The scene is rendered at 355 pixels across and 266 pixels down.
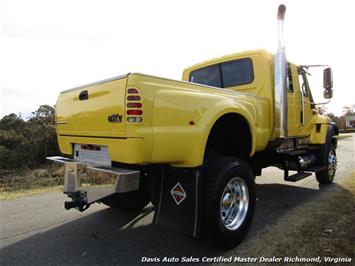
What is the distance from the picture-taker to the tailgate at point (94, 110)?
9.23 feet

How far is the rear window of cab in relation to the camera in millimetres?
5000

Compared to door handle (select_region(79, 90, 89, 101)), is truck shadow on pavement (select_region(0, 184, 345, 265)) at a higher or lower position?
lower

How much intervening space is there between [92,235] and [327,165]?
4.98 meters

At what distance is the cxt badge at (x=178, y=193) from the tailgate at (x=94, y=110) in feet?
2.80

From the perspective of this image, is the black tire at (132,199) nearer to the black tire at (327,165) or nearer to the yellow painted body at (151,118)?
the yellow painted body at (151,118)

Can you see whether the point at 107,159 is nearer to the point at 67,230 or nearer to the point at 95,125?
the point at 95,125

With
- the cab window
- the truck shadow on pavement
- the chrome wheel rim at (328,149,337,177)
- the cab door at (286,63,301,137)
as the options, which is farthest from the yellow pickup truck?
the chrome wheel rim at (328,149,337,177)

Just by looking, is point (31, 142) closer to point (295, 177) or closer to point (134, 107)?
point (295, 177)

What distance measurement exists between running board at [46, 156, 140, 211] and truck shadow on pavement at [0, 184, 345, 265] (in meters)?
0.51

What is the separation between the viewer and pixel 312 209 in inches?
186

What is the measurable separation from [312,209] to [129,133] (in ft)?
11.4

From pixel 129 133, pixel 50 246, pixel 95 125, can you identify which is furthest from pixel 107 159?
pixel 50 246

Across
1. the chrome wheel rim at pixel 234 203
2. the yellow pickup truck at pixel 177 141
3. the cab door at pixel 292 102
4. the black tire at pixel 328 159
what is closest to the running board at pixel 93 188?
the yellow pickup truck at pixel 177 141

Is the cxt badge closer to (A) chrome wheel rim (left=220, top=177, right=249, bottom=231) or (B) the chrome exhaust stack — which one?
(A) chrome wheel rim (left=220, top=177, right=249, bottom=231)
